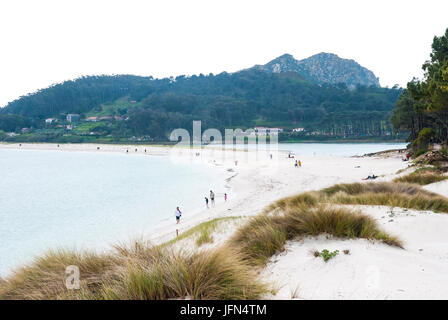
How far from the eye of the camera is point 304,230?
5.49 m

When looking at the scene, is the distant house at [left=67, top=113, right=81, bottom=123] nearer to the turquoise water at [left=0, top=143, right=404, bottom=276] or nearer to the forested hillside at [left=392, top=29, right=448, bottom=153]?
the turquoise water at [left=0, top=143, right=404, bottom=276]

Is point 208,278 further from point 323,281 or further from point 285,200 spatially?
point 285,200

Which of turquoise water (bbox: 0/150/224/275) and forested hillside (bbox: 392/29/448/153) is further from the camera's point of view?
forested hillside (bbox: 392/29/448/153)

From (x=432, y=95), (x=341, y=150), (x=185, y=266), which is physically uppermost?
(x=432, y=95)

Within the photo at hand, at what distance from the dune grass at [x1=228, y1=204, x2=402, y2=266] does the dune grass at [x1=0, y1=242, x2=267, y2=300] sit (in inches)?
50.8

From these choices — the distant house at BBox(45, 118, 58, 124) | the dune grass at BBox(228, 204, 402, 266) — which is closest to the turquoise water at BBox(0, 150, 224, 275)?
the dune grass at BBox(228, 204, 402, 266)

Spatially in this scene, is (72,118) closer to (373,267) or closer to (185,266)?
(185,266)

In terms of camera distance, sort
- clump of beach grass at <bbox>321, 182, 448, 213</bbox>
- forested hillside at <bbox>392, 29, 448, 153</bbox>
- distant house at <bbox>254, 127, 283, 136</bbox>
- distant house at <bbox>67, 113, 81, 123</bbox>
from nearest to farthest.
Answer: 1. clump of beach grass at <bbox>321, 182, 448, 213</bbox>
2. forested hillside at <bbox>392, 29, 448, 153</bbox>
3. distant house at <bbox>254, 127, 283, 136</bbox>
4. distant house at <bbox>67, 113, 81, 123</bbox>

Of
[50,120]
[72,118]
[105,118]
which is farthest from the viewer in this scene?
[50,120]

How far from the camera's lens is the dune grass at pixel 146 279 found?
3238 millimetres

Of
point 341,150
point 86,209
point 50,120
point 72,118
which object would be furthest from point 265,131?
point 50,120

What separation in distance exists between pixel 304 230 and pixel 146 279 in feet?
11.0

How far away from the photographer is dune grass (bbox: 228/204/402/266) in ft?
16.6

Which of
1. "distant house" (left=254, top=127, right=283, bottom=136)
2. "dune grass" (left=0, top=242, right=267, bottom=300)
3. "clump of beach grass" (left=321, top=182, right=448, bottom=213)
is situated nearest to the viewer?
"dune grass" (left=0, top=242, right=267, bottom=300)
